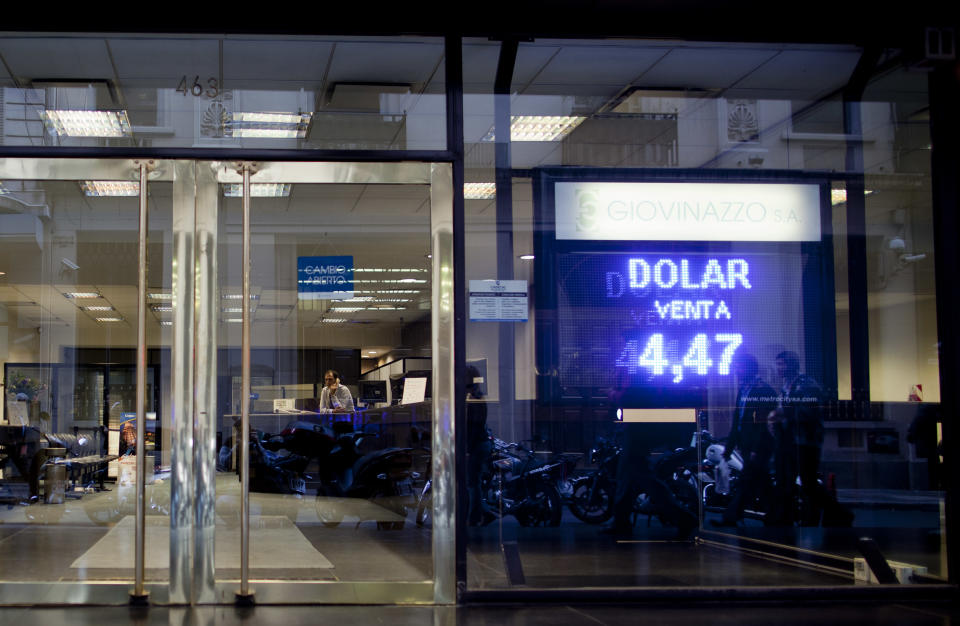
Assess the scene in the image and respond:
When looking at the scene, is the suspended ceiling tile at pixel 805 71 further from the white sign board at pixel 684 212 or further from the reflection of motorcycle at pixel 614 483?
the reflection of motorcycle at pixel 614 483

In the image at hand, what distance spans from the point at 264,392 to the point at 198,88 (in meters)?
1.81

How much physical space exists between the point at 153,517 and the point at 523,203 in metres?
2.69

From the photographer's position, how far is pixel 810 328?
195 inches

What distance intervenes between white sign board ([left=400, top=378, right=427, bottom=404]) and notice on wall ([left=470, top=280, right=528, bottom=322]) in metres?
0.47

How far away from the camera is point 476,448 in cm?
473

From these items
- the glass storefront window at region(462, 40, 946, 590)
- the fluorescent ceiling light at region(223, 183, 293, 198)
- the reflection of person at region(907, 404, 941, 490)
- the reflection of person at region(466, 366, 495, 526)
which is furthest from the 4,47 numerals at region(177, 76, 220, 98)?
the reflection of person at region(907, 404, 941, 490)

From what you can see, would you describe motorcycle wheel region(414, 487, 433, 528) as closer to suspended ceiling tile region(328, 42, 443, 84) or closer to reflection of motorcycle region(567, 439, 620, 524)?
reflection of motorcycle region(567, 439, 620, 524)

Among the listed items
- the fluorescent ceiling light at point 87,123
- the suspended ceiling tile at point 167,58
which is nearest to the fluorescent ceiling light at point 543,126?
the suspended ceiling tile at point 167,58

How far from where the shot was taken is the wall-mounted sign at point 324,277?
16.9 feet

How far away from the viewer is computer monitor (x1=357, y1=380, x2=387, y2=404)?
5034mm

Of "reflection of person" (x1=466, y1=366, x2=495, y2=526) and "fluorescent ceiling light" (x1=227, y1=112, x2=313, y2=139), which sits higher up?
"fluorescent ceiling light" (x1=227, y1=112, x2=313, y2=139)

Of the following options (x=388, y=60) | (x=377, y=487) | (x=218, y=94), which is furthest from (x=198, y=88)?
(x=377, y=487)

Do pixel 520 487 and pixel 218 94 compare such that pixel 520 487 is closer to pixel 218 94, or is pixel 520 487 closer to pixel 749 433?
pixel 749 433

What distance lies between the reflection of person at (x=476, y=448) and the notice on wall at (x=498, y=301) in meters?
0.32
